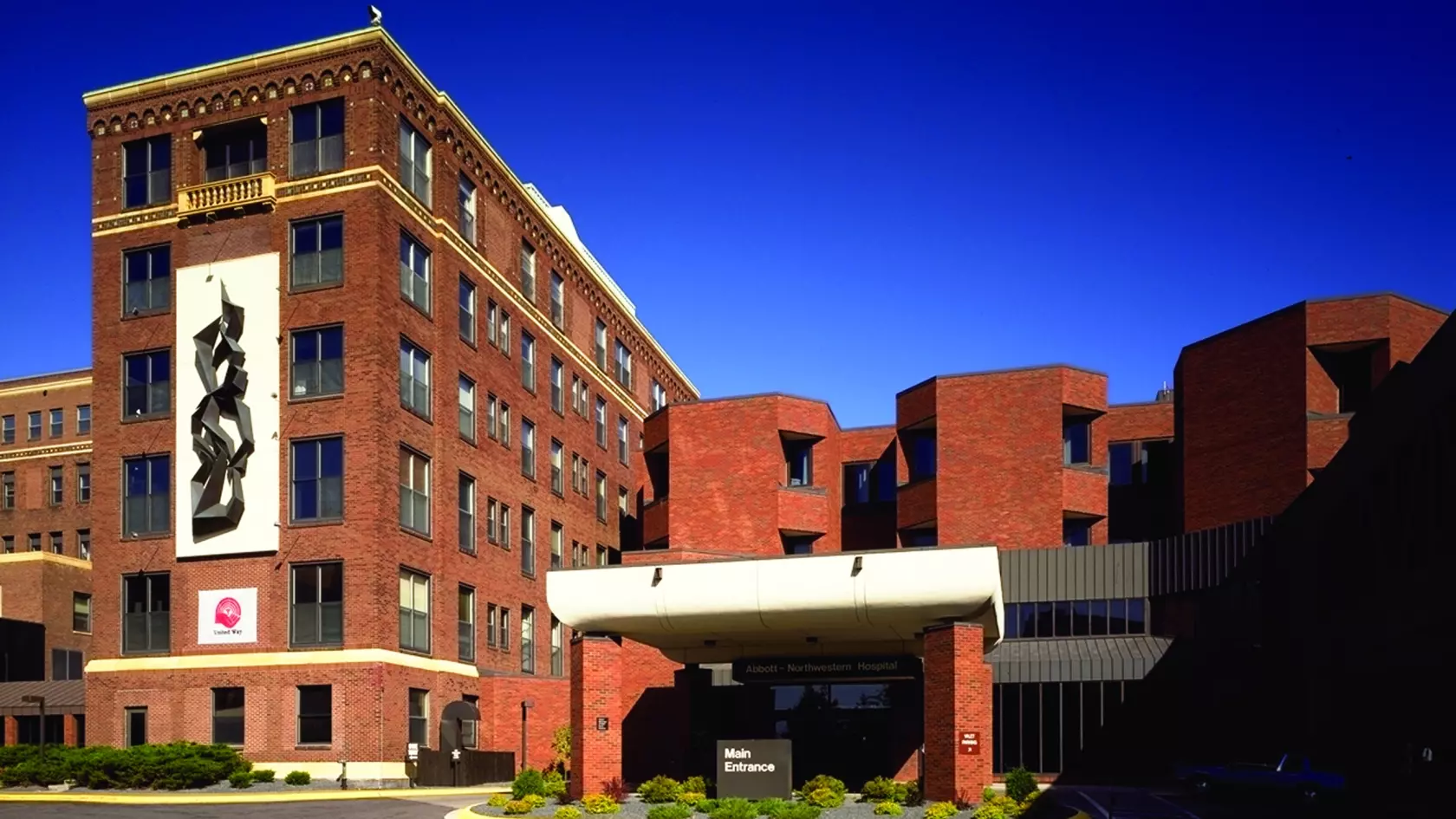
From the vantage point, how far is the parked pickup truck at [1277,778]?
38.1m

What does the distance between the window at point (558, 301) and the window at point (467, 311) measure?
977cm

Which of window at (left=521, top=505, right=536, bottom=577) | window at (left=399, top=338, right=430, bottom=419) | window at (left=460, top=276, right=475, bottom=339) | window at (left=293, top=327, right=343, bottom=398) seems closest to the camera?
window at (left=293, top=327, right=343, bottom=398)

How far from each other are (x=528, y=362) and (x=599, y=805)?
3205cm

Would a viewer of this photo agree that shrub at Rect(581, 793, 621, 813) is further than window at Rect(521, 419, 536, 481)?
No

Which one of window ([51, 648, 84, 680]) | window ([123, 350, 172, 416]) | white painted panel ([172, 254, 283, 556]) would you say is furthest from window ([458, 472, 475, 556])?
window ([51, 648, 84, 680])

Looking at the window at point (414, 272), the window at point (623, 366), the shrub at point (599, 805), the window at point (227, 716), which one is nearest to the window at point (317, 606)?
the window at point (227, 716)

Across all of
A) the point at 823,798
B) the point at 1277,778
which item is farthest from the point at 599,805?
the point at 1277,778

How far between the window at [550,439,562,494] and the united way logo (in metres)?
19.0

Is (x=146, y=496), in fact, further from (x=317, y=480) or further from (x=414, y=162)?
(x=414, y=162)

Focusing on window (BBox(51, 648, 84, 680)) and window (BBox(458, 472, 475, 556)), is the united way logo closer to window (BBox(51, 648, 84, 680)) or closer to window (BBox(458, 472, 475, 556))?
window (BBox(458, 472, 475, 556))

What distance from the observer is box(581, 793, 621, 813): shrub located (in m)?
32.2

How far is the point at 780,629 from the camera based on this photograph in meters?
36.3

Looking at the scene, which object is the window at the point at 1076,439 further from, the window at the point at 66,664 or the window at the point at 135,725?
the window at the point at 66,664

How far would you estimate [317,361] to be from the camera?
47.6 m
